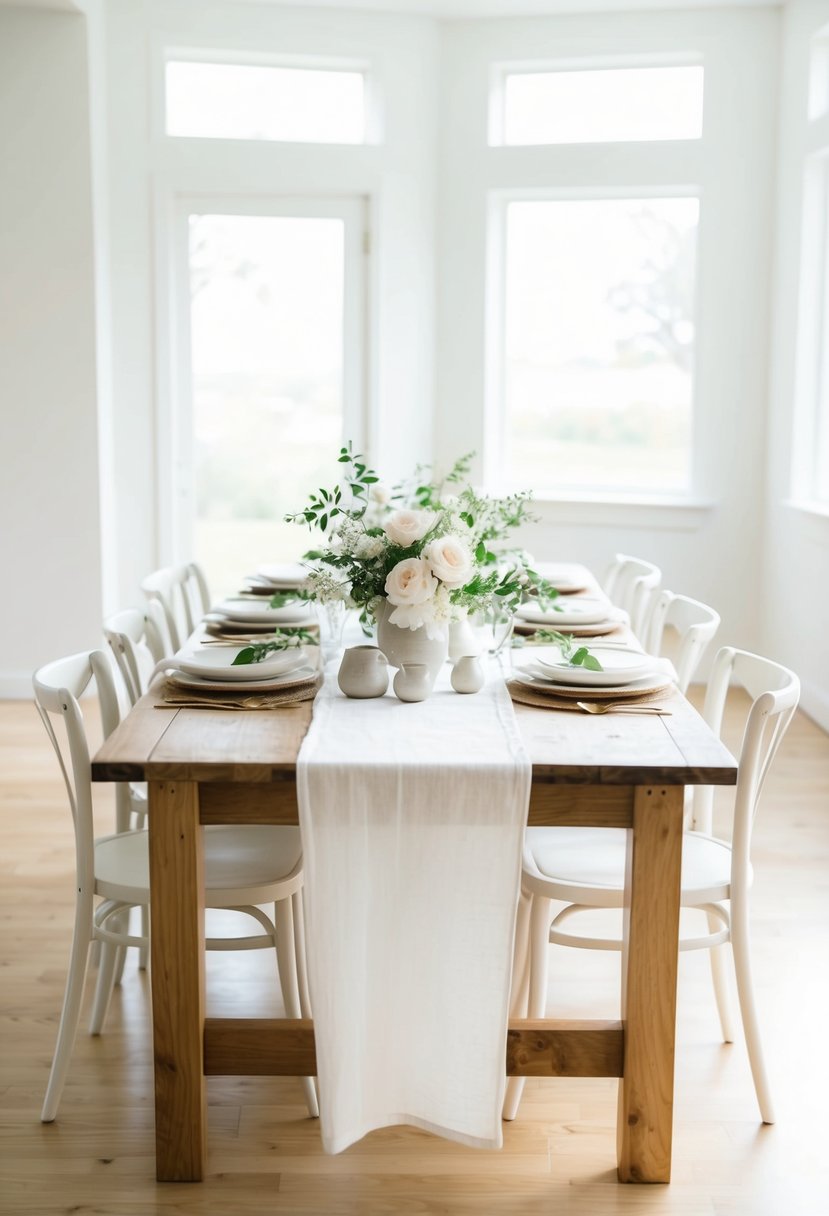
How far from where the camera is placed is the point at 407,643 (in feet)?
8.48

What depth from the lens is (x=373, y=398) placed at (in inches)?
242

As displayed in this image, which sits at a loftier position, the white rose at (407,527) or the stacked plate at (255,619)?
the white rose at (407,527)

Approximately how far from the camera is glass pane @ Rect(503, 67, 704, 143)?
237 inches

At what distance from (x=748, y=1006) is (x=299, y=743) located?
1.02 m

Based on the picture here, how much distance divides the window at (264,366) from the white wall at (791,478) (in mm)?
1956

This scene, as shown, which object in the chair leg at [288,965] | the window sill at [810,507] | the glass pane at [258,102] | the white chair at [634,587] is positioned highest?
the glass pane at [258,102]

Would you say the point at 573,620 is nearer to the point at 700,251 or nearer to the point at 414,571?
the point at 414,571

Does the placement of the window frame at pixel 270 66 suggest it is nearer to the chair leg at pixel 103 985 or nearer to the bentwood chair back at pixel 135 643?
the bentwood chair back at pixel 135 643

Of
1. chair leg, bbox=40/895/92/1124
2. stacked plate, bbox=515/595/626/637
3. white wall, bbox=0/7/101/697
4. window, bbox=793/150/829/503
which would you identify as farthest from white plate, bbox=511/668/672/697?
white wall, bbox=0/7/101/697

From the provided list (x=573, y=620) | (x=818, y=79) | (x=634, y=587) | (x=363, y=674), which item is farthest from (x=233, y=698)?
(x=818, y=79)

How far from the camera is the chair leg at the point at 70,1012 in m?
2.48

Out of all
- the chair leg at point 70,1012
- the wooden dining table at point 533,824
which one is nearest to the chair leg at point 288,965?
the wooden dining table at point 533,824

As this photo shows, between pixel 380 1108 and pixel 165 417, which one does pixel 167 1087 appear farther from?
pixel 165 417

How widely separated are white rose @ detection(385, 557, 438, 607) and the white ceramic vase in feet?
0.45
